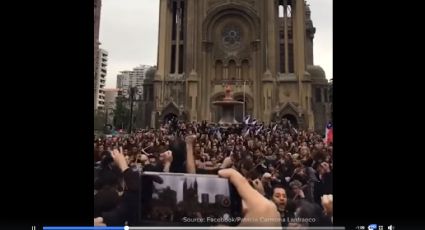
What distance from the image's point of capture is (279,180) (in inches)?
290

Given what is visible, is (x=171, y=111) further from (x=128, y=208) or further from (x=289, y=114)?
(x=128, y=208)

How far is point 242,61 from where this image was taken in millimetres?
20656

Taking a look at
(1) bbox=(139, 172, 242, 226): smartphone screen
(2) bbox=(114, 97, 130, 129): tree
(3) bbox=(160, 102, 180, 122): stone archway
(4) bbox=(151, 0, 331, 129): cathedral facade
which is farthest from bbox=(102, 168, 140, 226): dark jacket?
(4) bbox=(151, 0, 331, 129): cathedral facade

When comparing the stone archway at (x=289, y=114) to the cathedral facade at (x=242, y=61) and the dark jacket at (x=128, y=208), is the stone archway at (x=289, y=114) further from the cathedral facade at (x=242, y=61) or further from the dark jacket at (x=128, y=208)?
the dark jacket at (x=128, y=208)

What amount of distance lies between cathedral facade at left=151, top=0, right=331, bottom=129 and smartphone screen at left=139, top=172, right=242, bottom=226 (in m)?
11.7

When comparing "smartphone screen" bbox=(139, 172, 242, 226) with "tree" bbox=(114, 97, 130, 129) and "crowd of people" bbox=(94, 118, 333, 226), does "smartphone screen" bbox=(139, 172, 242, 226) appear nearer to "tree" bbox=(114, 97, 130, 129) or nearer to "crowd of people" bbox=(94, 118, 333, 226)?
"crowd of people" bbox=(94, 118, 333, 226)

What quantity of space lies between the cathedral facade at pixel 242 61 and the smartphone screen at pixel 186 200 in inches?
461

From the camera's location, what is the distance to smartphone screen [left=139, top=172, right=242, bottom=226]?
700 cm

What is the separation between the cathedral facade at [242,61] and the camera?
763 inches

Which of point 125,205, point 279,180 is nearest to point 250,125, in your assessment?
point 279,180

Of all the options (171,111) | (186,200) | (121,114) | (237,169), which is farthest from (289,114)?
(186,200)

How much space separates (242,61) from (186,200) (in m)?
14.4
